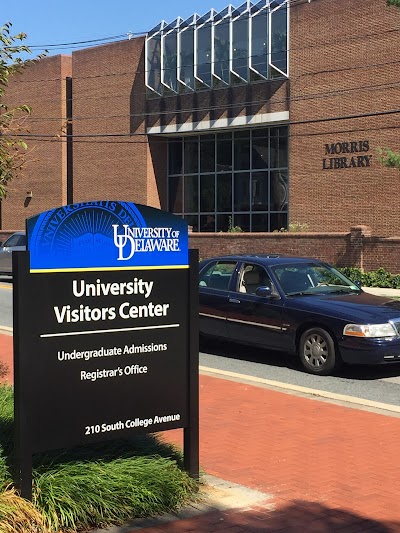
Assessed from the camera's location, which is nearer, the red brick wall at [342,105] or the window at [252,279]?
the window at [252,279]

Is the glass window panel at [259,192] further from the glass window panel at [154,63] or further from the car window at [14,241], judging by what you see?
the car window at [14,241]

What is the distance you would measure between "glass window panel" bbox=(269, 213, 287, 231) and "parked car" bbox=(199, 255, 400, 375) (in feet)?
73.3

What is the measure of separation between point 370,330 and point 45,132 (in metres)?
35.4

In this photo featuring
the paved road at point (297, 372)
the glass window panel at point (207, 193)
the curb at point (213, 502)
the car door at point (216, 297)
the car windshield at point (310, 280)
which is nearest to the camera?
the curb at point (213, 502)

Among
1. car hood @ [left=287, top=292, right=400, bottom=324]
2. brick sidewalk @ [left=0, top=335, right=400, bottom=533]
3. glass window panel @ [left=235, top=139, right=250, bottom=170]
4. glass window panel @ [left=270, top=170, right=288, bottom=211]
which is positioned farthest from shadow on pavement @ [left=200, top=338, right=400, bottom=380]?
glass window panel @ [left=235, top=139, right=250, bottom=170]

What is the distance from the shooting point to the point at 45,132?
4216 centimetres

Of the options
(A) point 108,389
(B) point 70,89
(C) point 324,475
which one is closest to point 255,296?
(C) point 324,475

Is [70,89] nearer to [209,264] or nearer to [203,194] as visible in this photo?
[203,194]

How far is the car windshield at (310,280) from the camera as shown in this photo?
35.6 feet

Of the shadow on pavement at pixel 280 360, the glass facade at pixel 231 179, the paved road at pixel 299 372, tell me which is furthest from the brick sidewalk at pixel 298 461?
the glass facade at pixel 231 179

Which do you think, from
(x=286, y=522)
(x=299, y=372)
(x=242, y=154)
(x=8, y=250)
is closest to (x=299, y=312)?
(x=299, y=372)

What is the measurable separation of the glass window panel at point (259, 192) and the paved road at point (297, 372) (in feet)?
75.3

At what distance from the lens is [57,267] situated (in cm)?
463

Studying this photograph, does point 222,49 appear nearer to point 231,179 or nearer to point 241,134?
point 241,134
